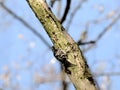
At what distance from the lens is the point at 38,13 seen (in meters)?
0.75

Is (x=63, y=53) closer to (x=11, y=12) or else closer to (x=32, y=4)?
(x=32, y=4)

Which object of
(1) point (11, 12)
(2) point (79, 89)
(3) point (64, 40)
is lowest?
(2) point (79, 89)

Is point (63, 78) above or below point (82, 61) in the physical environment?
above

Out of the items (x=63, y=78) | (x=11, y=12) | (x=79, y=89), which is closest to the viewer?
(x=79, y=89)

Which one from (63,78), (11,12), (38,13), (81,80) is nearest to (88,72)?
(81,80)

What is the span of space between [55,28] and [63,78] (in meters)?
2.89

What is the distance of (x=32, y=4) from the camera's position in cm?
75

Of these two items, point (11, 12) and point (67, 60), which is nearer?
point (67, 60)

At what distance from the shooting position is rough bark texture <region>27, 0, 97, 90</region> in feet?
2.28

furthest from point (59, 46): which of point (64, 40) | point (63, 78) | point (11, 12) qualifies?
point (11, 12)

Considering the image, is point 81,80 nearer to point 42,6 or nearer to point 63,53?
point 63,53

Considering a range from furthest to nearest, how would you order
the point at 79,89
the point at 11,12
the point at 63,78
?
the point at 11,12, the point at 63,78, the point at 79,89

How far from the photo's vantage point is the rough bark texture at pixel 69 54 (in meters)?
0.69

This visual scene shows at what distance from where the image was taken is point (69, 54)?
0.71m
